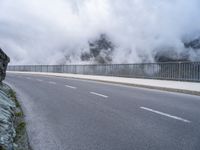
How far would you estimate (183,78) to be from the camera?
15039 millimetres

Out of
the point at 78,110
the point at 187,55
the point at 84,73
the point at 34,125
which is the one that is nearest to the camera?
the point at 34,125

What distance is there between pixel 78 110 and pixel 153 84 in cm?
1044

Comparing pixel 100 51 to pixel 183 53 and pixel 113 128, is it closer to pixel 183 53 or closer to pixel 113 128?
pixel 183 53

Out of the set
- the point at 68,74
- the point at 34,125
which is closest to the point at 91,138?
the point at 34,125

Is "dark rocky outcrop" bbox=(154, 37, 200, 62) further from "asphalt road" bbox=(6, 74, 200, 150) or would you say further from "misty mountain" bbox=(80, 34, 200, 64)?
"asphalt road" bbox=(6, 74, 200, 150)

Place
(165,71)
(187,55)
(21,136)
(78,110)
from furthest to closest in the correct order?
1. (187,55)
2. (165,71)
3. (78,110)
4. (21,136)

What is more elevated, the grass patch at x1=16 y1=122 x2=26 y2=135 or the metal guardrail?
the metal guardrail

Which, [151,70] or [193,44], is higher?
[193,44]

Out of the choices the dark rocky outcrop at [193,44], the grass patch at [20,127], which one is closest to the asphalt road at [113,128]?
the grass patch at [20,127]

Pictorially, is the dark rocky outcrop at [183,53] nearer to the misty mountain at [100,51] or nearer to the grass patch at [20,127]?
the misty mountain at [100,51]

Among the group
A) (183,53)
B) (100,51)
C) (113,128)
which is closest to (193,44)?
(183,53)

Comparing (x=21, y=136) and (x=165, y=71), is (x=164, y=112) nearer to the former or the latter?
(x=21, y=136)

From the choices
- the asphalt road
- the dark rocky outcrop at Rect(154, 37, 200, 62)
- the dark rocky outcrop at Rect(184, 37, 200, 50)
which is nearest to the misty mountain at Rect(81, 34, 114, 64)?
the dark rocky outcrop at Rect(154, 37, 200, 62)

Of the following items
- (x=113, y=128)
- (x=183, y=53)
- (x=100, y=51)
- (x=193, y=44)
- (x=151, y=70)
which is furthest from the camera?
(x=100, y=51)
